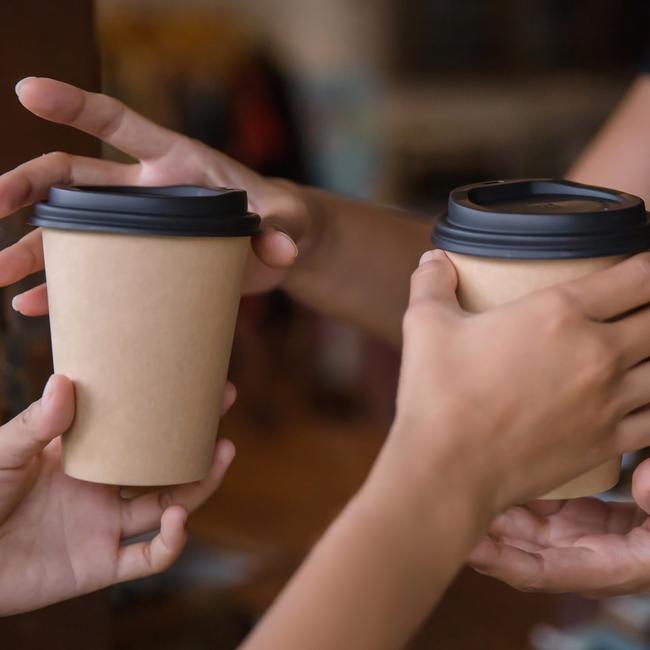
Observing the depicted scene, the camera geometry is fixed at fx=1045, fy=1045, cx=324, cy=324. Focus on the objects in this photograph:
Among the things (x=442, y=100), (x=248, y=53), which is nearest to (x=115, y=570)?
(x=248, y=53)

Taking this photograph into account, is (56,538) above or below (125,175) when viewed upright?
below

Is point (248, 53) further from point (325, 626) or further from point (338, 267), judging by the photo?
point (325, 626)

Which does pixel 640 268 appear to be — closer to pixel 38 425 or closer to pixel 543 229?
pixel 543 229

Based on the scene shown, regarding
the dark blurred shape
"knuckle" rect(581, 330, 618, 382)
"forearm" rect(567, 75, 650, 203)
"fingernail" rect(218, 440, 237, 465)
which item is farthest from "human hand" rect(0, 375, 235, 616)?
the dark blurred shape

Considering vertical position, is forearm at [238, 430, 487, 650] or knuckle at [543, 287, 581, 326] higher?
knuckle at [543, 287, 581, 326]

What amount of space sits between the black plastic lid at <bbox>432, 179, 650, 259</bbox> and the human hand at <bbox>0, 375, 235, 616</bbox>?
11.4 inches

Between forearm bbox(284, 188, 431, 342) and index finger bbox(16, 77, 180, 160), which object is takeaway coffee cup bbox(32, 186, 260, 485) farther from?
forearm bbox(284, 188, 431, 342)

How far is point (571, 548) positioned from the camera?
85cm

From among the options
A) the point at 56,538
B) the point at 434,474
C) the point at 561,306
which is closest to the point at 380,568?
the point at 434,474

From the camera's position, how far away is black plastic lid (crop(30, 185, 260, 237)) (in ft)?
2.51

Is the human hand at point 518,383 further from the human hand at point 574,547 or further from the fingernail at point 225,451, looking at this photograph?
the fingernail at point 225,451

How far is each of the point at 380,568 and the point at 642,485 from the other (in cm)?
27

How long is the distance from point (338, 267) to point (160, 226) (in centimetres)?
53

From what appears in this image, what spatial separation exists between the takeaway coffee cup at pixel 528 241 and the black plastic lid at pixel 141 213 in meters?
0.16
